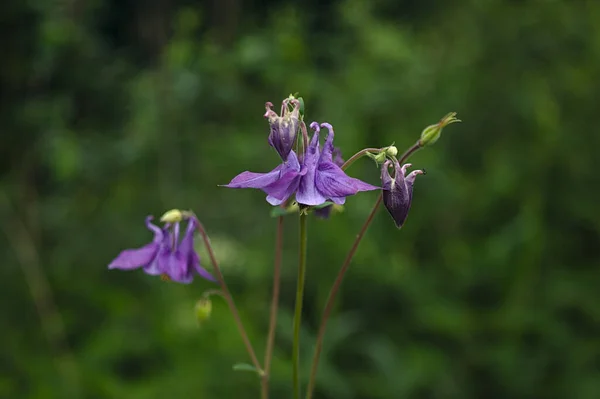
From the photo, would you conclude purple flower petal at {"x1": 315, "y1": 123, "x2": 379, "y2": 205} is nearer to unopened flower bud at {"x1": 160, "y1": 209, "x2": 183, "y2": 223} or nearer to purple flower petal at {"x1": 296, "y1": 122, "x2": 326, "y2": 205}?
purple flower petal at {"x1": 296, "y1": 122, "x2": 326, "y2": 205}

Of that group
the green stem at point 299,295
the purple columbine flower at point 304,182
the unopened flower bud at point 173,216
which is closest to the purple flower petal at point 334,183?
the purple columbine flower at point 304,182

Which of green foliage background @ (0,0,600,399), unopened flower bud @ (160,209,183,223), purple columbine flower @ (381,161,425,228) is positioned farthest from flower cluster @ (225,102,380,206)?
green foliage background @ (0,0,600,399)

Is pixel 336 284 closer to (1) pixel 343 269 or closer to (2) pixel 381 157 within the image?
(1) pixel 343 269

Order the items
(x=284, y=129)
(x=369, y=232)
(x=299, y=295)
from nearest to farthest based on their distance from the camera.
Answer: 1. (x=284, y=129)
2. (x=299, y=295)
3. (x=369, y=232)

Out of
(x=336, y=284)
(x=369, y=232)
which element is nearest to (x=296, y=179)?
(x=336, y=284)

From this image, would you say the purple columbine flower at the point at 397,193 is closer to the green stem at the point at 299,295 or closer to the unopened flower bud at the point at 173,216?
the green stem at the point at 299,295

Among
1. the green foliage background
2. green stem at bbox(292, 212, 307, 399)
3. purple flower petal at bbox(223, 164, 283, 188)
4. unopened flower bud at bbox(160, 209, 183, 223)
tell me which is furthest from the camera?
the green foliage background
